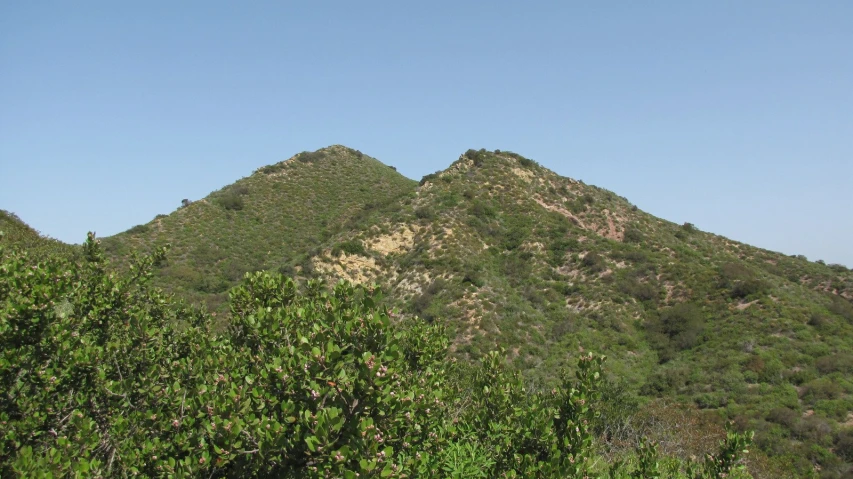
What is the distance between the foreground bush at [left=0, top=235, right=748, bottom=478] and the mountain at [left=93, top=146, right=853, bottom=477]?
15819 mm

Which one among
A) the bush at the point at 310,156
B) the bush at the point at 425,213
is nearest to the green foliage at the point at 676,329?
the bush at the point at 425,213

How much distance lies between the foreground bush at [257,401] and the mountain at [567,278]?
623 inches

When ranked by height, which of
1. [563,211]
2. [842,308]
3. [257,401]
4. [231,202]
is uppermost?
[563,211]

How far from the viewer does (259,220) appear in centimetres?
5191

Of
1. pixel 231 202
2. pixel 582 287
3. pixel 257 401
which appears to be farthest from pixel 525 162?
pixel 257 401

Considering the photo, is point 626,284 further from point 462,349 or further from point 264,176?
point 264,176

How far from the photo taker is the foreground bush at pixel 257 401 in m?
4.03

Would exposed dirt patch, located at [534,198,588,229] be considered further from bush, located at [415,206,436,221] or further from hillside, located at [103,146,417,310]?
hillside, located at [103,146,417,310]

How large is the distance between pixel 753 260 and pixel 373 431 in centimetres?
4740

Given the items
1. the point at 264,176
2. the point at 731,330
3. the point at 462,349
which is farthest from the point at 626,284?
the point at 264,176

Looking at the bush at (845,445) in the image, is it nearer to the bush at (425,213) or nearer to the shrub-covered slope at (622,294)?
the shrub-covered slope at (622,294)

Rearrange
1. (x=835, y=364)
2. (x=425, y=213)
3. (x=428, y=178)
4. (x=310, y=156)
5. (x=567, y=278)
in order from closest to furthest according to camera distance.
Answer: (x=835, y=364), (x=567, y=278), (x=425, y=213), (x=428, y=178), (x=310, y=156)

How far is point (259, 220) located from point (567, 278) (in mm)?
32574

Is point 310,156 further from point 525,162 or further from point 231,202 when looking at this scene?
point 525,162
